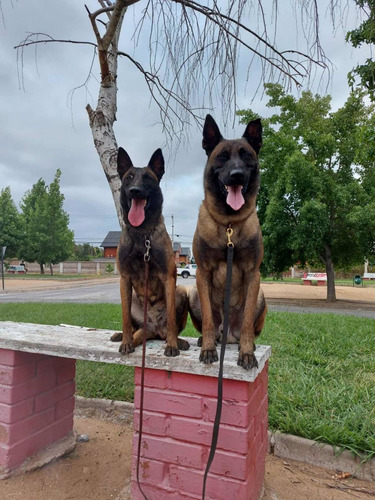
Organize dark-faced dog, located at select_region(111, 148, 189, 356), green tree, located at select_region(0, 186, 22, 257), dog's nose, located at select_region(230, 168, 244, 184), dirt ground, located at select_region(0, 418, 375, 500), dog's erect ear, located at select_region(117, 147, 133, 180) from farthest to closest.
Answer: green tree, located at select_region(0, 186, 22, 257) < dirt ground, located at select_region(0, 418, 375, 500) < dog's erect ear, located at select_region(117, 147, 133, 180) < dark-faced dog, located at select_region(111, 148, 189, 356) < dog's nose, located at select_region(230, 168, 244, 184)

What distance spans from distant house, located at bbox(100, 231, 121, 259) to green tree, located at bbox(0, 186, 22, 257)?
25.6 metres

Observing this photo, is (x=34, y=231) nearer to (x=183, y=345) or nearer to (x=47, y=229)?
(x=47, y=229)

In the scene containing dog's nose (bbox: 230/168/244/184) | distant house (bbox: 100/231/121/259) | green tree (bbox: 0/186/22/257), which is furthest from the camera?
distant house (bbox: 100/231/121/259)

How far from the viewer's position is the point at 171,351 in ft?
6.94

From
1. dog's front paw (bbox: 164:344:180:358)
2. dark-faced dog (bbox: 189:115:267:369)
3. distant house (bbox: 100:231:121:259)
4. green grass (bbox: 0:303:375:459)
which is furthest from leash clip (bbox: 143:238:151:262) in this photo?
distant house (bbox: 100:231:121:259)

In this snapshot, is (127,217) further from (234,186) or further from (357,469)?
(357,469)

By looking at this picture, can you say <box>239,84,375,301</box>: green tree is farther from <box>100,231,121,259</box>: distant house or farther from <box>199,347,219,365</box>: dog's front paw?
<box>100,231,121,259</box>: distant house

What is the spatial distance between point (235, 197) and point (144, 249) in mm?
672

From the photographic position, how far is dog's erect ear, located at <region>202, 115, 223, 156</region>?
2039 millimetres

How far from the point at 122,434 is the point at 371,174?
1347 centimetres

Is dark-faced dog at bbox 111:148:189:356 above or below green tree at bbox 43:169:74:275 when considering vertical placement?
below

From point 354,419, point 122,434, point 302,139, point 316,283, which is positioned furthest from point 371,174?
point 316,283

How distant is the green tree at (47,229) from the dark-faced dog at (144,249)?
1392 inches

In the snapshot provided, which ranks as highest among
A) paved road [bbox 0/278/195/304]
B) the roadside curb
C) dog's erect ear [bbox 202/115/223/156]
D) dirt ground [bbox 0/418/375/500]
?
dog's erect ear [bbox 202/115/223/156]
